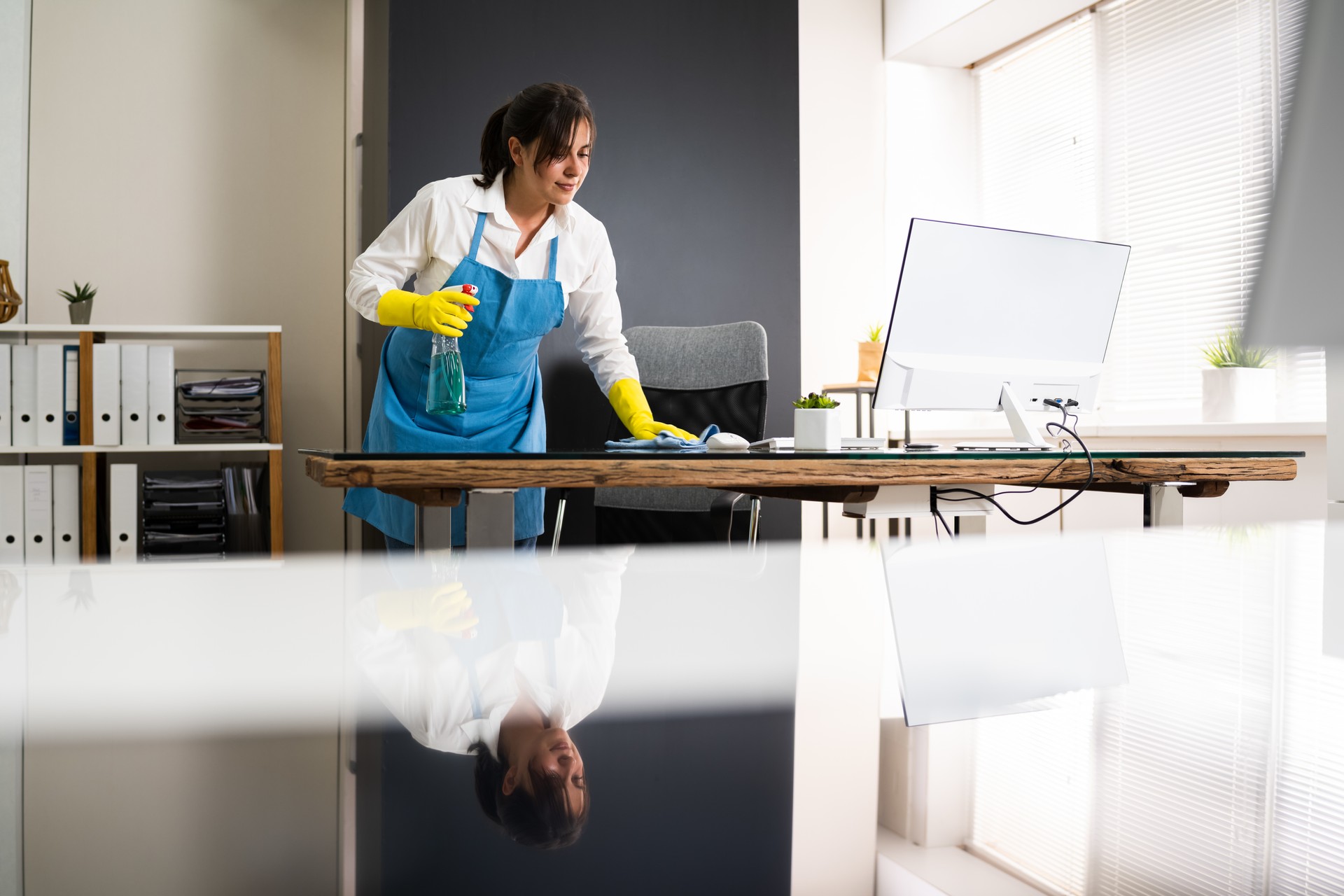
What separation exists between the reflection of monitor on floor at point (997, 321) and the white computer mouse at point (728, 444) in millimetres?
303

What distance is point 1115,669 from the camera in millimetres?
516

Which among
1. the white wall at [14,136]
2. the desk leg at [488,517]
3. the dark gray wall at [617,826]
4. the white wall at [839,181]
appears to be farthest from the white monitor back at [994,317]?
the white wall at [14,136]

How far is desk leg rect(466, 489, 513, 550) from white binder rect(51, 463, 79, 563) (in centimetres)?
245

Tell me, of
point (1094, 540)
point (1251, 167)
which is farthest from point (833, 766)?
point (1251, 167)

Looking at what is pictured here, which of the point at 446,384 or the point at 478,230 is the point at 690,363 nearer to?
the point at 478,230

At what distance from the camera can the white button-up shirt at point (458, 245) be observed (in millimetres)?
2109

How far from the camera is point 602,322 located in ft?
7.82

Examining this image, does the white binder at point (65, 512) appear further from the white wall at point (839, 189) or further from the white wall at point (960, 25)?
the white wall at point (960, 25)

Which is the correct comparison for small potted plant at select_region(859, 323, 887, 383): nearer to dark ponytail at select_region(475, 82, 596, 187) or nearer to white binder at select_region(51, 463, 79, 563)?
dark ponytail at select_region(475, 82, 596, 187)

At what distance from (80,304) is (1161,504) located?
131 inches

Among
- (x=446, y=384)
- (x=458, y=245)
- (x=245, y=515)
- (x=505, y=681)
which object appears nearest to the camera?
(x=505, y=681)

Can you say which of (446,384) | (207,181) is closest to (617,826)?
(446,384)

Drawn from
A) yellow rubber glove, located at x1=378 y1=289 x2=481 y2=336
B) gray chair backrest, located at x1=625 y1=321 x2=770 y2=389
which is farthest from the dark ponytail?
gray chair backrest, located at x1=625 y1=321 x2=770 y2=389

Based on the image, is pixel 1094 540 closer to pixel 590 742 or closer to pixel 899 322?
→ pixel 899 322
